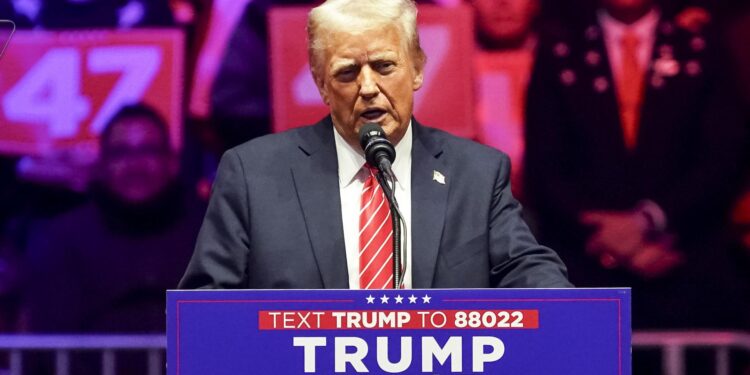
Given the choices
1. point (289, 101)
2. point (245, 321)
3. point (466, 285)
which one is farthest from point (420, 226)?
point (289, 101)

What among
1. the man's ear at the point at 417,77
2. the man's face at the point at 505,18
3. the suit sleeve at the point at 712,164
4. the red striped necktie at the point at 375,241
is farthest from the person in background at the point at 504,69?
the red striped necktie at the point at 375,241

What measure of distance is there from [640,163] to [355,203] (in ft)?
7.08

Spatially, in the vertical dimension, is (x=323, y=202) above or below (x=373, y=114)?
below

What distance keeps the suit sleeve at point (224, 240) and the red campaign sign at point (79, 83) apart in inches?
79.0

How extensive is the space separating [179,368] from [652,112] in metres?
2.85

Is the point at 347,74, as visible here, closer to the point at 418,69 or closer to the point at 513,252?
the point at 418,69

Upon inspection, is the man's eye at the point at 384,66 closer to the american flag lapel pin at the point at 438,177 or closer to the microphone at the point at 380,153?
the american flag lapel pin at the point at 438,177

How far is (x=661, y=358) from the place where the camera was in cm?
457

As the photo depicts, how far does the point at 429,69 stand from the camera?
453cm

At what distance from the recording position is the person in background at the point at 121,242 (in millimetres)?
4574

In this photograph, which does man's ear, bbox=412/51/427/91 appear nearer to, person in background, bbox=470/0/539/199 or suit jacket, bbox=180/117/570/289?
suit jacket, bbox=180/117/570/289

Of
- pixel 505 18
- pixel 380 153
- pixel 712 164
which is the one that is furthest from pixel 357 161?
pixel 712 164

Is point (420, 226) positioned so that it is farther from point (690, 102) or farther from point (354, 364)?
point (690, 102)

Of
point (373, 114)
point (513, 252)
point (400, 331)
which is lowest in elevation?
point (400, 331)
